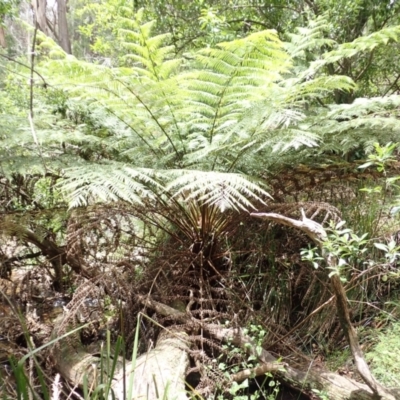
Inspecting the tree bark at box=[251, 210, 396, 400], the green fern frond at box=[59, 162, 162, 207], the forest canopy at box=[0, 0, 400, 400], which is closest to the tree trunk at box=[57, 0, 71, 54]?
the forest canopy at box=[0, 0, 400, 400]

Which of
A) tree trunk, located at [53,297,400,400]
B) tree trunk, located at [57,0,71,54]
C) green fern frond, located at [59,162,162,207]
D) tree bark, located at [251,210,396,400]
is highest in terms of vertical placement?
tree trunk, located at [57,0,71,54]

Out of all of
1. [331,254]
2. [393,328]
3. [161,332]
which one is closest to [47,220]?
[161,332]

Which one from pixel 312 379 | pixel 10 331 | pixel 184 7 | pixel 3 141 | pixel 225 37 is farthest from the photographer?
pixel 184 7

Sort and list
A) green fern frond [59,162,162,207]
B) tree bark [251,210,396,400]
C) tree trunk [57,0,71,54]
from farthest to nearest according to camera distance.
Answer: tree trunk [57,0,71,54] < green fern frond [59,162,162,207] < tree bark [251,210,396,400]

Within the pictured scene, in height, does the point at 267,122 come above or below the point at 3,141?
above

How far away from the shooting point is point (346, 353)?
53.5 inches

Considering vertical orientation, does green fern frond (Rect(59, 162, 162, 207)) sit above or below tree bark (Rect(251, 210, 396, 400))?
above

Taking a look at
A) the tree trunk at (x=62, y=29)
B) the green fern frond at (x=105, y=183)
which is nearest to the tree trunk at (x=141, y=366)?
the green fern frond at (x=105, y=183)

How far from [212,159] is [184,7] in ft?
7.39

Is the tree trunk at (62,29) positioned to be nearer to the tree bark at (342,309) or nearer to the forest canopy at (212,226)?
the forest canopy at (212,226)

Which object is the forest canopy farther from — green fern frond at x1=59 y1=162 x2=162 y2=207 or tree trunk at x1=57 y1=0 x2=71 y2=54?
tree trunk at x1=57 y1=0 x2=71 y2=54

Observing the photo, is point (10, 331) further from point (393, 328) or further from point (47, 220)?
point (393, 328)

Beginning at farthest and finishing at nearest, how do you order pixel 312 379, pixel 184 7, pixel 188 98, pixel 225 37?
pixel 184 7 < pixel 225 37 < pixel 188 98 < pixel 312 379

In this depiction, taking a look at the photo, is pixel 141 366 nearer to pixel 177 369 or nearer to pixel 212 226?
pixel 177 369
